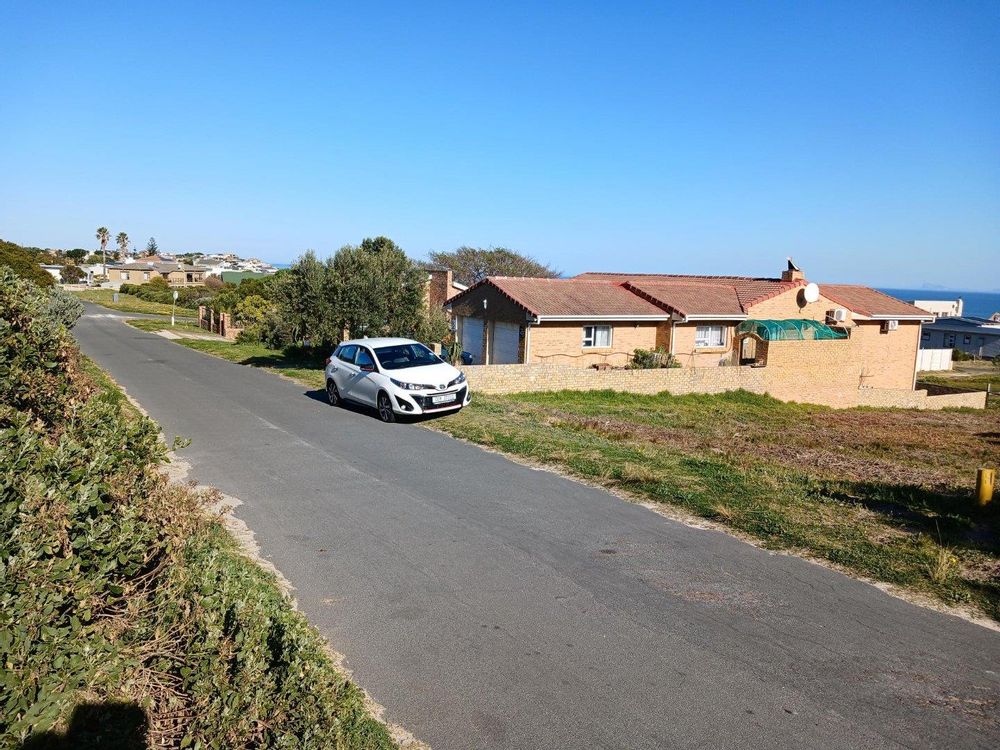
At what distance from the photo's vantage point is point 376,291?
2375cm

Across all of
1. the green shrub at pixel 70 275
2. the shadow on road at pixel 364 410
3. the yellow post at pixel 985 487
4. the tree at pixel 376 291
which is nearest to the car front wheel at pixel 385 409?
the shadow on road at pixel 364 410

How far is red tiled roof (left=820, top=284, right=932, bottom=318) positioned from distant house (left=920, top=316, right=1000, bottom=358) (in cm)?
3976

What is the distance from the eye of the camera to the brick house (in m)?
28.8

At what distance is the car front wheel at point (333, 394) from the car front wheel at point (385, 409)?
1969 mm

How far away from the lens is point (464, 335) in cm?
3269

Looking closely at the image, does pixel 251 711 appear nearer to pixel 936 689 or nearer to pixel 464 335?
pixel 936 689

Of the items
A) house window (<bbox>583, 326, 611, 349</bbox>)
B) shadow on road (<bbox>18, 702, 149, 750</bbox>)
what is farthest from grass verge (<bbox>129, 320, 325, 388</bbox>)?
shadow on road (<bbox>18, 702, 149, 750</bbox>)

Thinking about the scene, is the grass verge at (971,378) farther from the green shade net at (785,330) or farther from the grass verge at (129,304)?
the grass verge at (129,304)

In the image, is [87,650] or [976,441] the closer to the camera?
[87,650]

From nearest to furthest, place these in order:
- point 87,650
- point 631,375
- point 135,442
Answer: point 87,650 < point 135,442 < point 631,375

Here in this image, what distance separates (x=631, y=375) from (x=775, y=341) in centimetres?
713

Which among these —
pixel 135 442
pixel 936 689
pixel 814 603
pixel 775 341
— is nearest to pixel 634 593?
pixel 814 603

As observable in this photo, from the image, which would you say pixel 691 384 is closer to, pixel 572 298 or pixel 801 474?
pixel 572 298

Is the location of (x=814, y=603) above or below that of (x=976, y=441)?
above
